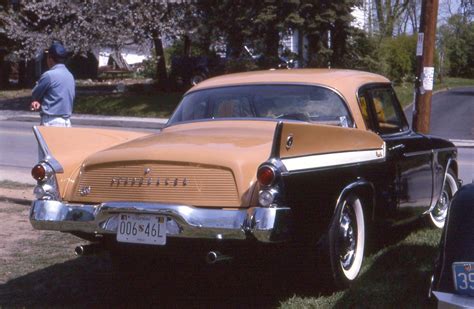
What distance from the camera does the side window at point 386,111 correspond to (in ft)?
23.2

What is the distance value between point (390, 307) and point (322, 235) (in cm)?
64

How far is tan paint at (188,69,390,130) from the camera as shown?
22.0 feet

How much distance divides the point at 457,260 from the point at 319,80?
293cm

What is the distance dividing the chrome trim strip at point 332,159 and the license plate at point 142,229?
87 centimetres

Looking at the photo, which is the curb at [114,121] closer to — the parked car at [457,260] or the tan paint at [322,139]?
the tan paint at [322,139]

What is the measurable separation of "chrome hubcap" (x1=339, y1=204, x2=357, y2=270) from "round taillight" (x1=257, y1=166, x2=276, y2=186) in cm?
86

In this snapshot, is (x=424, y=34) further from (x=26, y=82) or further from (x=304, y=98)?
(x=26, y=82)

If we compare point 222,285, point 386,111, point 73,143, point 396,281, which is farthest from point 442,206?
point 73,143

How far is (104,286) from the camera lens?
6590mm

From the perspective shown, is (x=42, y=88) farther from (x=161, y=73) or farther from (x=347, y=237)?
(x=161, y=73)

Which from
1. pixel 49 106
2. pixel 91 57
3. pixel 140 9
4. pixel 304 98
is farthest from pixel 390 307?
pixel 91 57

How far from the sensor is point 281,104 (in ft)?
21.9

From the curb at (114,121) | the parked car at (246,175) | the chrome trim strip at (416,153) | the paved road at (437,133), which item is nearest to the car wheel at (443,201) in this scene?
the chrome trim strip at (416,153)

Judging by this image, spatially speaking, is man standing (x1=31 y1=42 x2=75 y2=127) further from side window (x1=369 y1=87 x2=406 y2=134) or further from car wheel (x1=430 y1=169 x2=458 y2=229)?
car wheel (x1=430 y1=169 x2=458 y2=229)
